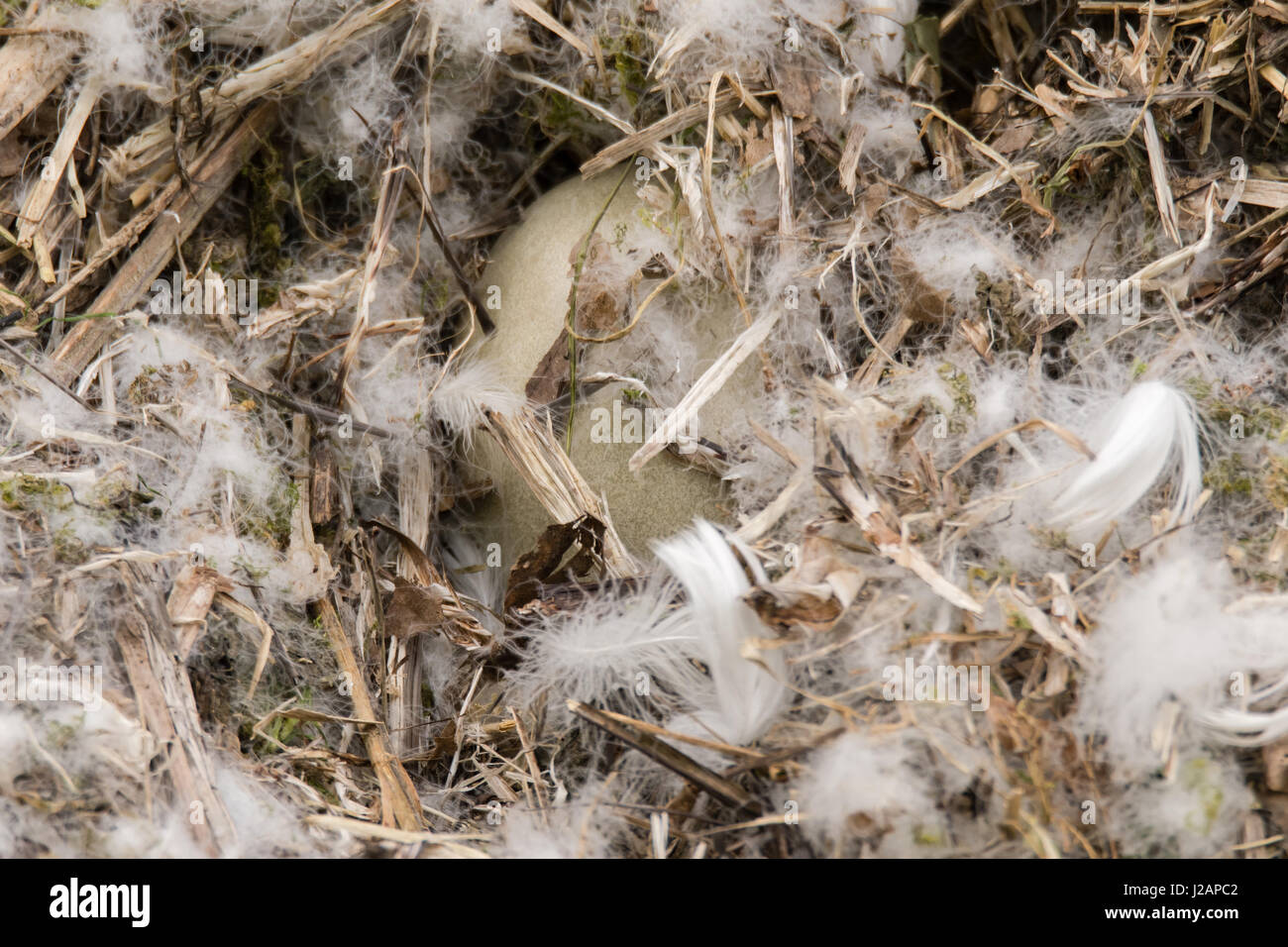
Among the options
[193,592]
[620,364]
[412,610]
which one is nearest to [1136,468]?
[620,364]

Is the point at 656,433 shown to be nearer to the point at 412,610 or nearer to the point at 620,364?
the point at 620,364

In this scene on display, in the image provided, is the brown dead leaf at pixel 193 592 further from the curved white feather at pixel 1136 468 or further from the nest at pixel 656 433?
the curved white feather at pixel 1136 468

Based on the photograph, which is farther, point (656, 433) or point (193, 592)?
point (656, 433)

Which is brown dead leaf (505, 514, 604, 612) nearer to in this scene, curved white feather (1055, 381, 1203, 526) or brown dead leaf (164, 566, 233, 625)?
brown dead leaf (164, 566, 233, 625)

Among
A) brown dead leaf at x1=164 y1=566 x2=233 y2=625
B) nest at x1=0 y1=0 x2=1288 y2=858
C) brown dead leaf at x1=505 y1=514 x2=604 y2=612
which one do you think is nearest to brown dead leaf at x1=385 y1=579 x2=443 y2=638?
nest at x1=0 y1=0 x2=1288 y2=858

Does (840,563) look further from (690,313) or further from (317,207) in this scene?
(317,207)

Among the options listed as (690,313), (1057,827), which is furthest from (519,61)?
(1057,827)
